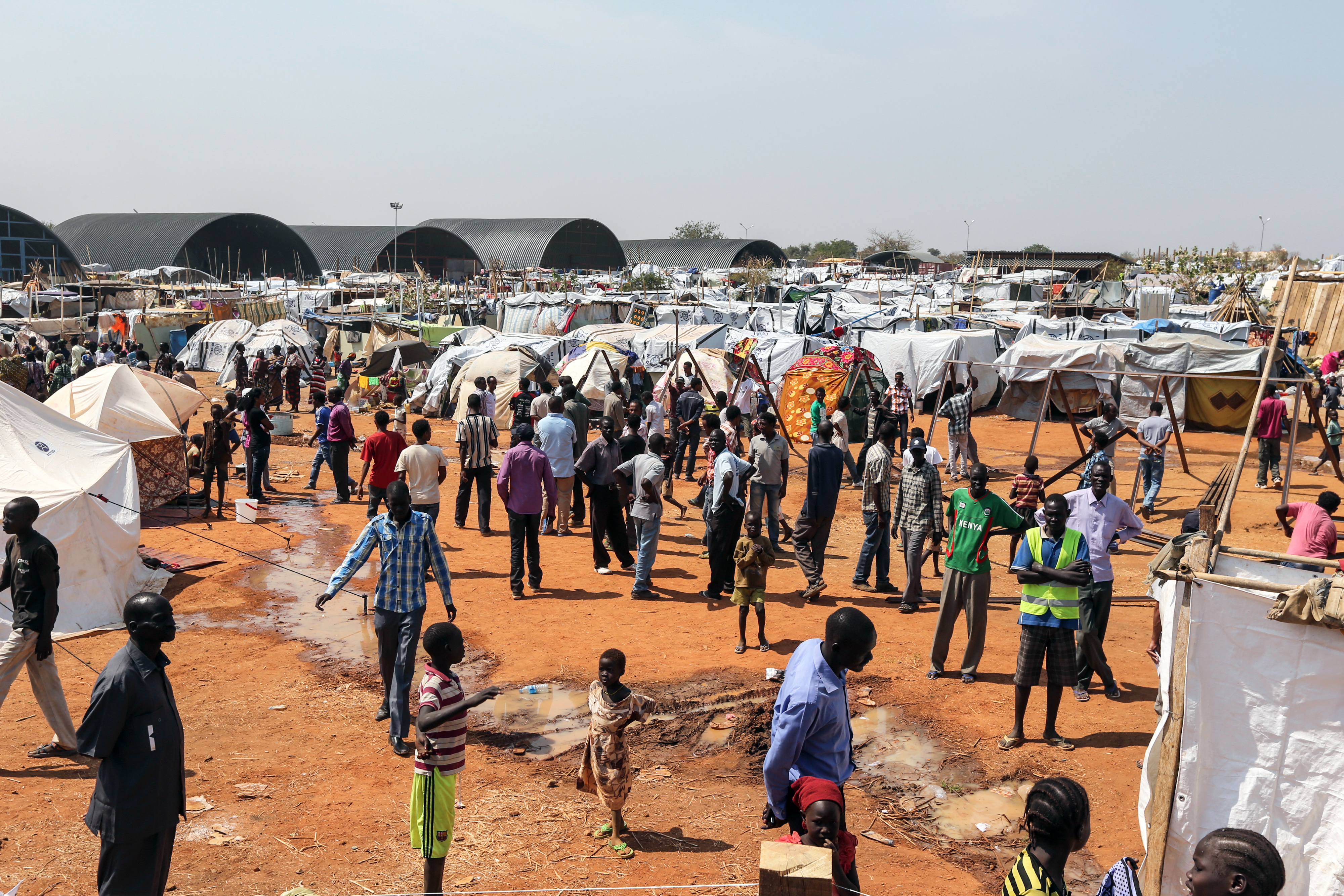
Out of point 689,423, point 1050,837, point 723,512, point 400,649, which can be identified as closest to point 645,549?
point 723,512

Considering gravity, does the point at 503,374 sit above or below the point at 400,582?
above

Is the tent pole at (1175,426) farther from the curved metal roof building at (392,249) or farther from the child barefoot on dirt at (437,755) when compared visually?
the curved metal roof building at (392,249)

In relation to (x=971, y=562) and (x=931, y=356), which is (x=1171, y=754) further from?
(x=931, y=356)

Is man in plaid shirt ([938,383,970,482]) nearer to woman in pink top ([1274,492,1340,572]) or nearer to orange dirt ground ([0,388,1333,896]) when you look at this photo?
orange dirt ground ([0,388,1333,896])

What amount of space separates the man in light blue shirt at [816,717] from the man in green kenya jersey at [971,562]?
3.91m

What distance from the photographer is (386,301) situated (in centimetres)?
4159

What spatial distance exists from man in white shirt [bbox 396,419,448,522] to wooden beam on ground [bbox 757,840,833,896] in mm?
7971

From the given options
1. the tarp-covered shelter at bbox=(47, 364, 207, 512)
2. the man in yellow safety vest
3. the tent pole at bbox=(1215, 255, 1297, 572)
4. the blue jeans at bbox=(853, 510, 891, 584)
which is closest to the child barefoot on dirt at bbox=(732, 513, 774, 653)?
the blue jeans at bbox=(853, 510, 891, 584)

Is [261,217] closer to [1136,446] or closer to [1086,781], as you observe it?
[1136,446]

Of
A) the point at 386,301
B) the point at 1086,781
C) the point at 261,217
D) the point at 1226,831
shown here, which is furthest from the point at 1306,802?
the point at 261,217

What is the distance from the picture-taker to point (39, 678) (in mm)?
6262

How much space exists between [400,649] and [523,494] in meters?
3.44

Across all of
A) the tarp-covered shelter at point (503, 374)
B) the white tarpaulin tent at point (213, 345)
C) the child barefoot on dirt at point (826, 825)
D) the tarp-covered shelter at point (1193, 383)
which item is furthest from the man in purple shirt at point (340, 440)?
the white tarpaulin tent at point (213, 345)

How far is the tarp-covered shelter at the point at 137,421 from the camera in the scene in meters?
12.8
